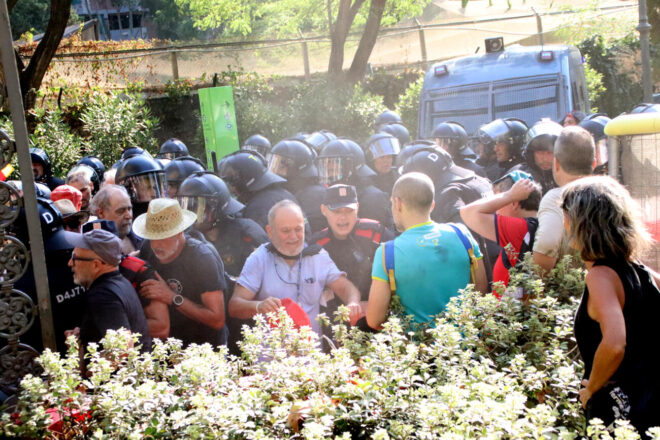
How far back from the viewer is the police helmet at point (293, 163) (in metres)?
7.16

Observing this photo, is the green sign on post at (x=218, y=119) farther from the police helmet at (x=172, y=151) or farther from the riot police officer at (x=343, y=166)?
the riot police officer at (x=343, y=166)

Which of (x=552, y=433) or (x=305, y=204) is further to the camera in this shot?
(x=305, y=204)

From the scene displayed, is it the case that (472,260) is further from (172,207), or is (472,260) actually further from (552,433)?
(172,207)

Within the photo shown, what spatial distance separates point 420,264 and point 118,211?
2678mm

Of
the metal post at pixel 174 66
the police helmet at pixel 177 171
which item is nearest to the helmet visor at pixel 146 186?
the police helmet at pixel 177 171

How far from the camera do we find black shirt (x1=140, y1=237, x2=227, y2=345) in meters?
4.27

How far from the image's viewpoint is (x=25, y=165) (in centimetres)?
302

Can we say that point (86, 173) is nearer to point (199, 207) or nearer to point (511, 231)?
point (199, 207)

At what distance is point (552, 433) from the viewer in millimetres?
2246

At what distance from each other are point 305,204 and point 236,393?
13.5 feet

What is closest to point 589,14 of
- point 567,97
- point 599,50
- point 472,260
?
point 599,50

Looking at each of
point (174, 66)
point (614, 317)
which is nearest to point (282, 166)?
point (614, 317)

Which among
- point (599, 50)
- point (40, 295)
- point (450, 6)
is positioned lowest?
point (40, 295)

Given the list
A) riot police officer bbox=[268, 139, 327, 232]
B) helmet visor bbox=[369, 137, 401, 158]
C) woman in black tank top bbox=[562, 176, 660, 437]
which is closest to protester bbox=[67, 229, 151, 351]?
woman in black tank top bbox=[562, 176, 660, 437]
